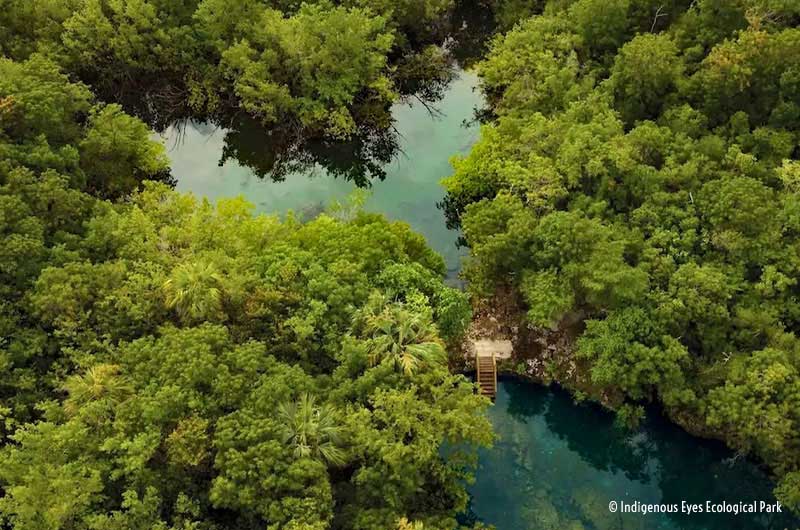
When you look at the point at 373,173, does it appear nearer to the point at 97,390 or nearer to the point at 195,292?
the point at 195,292

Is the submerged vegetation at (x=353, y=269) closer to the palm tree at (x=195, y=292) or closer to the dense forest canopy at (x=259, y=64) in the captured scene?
the palm tree at (x=195, y=292)

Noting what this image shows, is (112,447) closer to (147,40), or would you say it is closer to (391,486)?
(391,486)

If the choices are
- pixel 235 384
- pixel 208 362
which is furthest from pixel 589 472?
pixel 208 362

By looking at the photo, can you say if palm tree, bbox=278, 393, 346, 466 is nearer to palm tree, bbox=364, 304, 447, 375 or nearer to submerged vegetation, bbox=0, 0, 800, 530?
submerged vegetation, bbox=0, 0, 800, 530

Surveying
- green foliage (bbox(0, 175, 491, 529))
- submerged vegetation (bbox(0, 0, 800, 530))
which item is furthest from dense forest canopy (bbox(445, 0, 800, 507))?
green foliage (bbox(0, 175, 491, 529))

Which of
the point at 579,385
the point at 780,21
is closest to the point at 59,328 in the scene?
the point at 579,385
